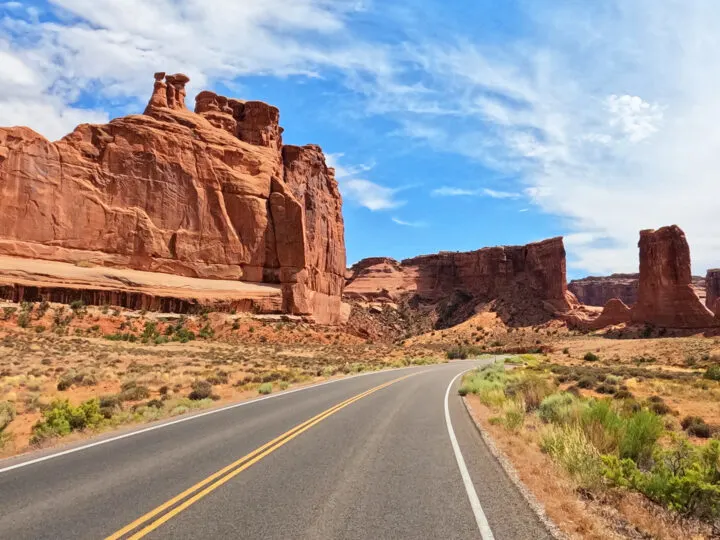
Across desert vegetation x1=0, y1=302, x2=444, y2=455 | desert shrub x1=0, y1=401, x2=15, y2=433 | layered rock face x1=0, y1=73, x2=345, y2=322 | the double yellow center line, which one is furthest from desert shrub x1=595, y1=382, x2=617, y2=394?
layered rock face x1=0, y1=73, x2=345, y2=322

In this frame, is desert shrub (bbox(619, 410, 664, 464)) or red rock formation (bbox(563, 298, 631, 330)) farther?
red rock formation (bbox(563, 298, 631, 330))

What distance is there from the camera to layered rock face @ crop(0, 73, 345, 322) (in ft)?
180

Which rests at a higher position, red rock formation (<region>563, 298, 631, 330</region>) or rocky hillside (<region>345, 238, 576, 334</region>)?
rocky hillside (<region>345, 238, 576, 334</region>)

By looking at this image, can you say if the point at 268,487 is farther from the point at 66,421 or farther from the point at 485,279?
the point at 485,279

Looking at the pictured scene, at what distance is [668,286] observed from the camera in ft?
250

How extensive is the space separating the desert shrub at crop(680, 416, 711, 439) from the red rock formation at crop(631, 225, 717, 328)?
226 feet

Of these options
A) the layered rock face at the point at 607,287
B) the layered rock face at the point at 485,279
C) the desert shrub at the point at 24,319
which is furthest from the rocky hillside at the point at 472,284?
the desert shrub at the point at 24,319

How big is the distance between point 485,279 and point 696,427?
105942mm

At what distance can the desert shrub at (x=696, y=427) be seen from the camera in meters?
12.8

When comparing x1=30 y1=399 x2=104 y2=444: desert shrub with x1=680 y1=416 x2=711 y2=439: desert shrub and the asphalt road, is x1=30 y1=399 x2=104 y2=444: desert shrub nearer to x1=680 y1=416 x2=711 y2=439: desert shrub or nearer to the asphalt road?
the asphalt road

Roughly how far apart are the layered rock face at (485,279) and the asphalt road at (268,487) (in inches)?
3714

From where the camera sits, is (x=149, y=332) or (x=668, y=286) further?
(x=668, y=286)

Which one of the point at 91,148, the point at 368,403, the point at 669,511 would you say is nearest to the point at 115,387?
the point at 368,403

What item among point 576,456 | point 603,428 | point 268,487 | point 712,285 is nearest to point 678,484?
point 576,456
